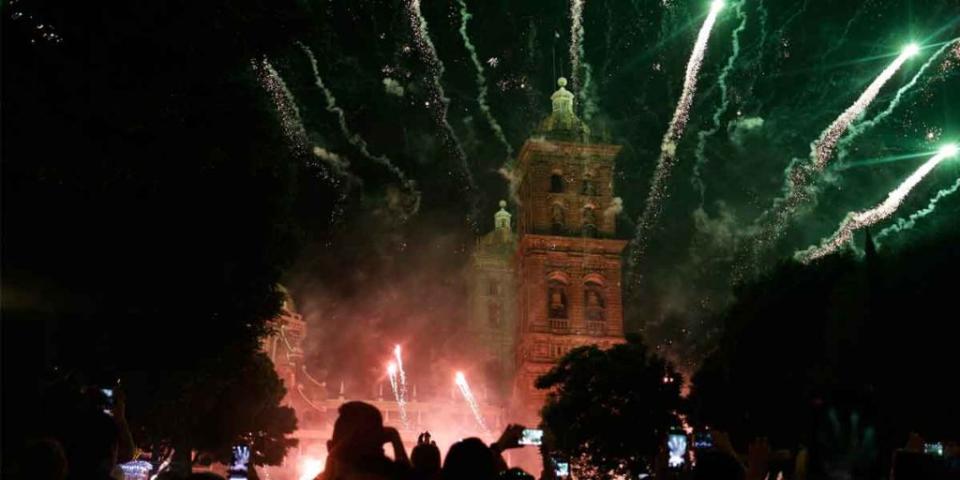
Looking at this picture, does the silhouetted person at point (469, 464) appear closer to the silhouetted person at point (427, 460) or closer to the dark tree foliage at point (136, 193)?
the silhouetted person at point (427, 460)

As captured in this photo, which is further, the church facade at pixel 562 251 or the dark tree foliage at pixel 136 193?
the church facade at pixel 562 251

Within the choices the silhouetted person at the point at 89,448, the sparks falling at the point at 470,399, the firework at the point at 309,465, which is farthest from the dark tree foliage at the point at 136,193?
the firework at the point at 309,465

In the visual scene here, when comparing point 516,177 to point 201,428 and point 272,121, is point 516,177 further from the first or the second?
point 272,121

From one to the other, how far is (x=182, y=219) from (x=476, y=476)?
39.4 feet

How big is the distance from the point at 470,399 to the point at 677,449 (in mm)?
58045

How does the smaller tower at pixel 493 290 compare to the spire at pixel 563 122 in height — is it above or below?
below

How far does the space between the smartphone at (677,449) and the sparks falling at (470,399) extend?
56.2 metres

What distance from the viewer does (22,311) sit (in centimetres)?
1412

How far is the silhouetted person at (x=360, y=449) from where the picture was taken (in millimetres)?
5575

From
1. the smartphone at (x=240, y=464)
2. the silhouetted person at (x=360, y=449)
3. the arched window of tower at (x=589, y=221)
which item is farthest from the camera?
the arched window of tower at (x=589, y=221)

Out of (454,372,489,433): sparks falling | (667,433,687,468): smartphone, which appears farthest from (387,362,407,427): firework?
(667,433,687,468): smartphone

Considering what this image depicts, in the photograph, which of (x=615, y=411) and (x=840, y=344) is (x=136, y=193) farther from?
(x=615, y=411)

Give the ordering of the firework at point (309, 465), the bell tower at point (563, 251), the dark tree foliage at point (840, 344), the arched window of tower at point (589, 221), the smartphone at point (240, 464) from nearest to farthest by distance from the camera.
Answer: the smartphone at point (240, 464) < the dark tree foliage at point (840, 344) < the bell tower at point (563, 251) < the arched window of tower at point (589, 221) < the firework at point (309, 465)

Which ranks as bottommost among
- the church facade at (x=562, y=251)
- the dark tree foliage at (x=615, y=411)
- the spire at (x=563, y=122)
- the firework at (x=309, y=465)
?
the firework at (x=309, y=465)
